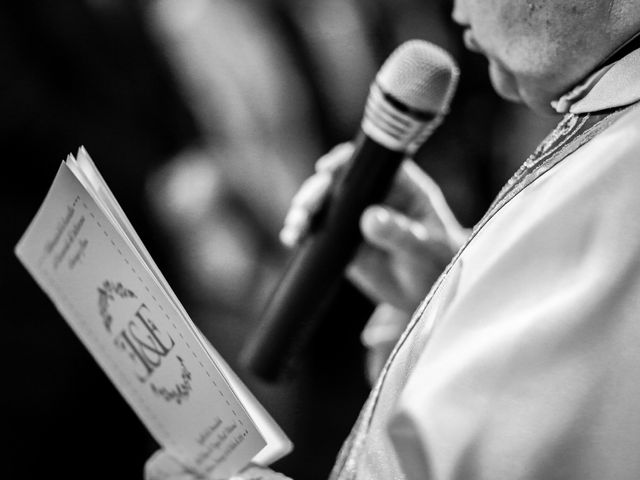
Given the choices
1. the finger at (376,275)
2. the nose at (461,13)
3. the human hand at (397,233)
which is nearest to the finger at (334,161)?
the human hand at (397,233)

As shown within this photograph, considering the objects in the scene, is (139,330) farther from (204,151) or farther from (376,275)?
(204,151)

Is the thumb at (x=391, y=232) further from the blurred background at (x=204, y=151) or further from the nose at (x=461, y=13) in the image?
the blurred background at (x=204, y=151)

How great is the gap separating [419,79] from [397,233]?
21cm

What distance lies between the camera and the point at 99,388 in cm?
185

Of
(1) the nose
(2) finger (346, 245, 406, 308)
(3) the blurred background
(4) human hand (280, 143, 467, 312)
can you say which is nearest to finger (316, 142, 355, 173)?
(4) human hand (280, 143, 467, 312)

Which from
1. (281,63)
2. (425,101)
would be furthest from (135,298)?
(281,63)

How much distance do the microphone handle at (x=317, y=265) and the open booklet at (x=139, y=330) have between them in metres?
0.22

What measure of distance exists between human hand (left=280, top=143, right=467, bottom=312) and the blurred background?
0.89m

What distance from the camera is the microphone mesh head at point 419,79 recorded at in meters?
0.89

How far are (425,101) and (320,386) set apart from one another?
1419mm

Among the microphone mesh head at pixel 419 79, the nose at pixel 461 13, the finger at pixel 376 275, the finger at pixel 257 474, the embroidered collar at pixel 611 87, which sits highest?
the nose at pixel 461 13

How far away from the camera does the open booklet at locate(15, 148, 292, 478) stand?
0.67 m

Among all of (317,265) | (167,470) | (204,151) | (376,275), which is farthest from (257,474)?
(204,151)

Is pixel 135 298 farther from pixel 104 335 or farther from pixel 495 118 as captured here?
pixel 495 118
